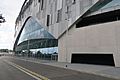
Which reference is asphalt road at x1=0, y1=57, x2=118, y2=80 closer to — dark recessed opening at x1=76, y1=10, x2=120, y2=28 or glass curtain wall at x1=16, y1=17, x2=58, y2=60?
dark recessed opening at x1=76, y1=10, x2=120, y2=28

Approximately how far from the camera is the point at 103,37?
3244 cm

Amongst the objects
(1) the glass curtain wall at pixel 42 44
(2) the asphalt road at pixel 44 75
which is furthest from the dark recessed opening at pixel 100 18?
(2) the asphalt road at pixel 44 75

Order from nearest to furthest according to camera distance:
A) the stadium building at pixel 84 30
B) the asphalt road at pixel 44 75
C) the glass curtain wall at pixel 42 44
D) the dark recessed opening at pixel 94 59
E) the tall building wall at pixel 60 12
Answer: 1. the asphalt road at pixel 44 75
2. the stadium building at pixel 84 30
3. the dark recessed opening at pixel 94 59
4. the tall building wall at pixel 60 12
5. the glass curtain wall at pixel 42 44

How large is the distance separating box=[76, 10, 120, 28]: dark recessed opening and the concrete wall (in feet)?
5.11

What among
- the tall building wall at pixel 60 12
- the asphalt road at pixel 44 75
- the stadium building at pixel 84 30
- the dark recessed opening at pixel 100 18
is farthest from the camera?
the tall building wall at pixel 60 12

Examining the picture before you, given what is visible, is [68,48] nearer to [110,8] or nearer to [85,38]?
[85,38]

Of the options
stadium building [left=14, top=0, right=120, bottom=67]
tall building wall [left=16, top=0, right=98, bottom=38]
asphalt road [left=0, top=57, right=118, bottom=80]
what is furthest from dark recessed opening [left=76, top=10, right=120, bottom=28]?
asphalt road [left=0, top=57, right=118, bottom=80]

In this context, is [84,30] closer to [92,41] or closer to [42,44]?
[92,41]

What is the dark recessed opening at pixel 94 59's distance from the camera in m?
32.2

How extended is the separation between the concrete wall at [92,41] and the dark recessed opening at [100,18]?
5.11 ft

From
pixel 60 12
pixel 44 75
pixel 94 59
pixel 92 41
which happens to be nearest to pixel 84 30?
pixel 92 41

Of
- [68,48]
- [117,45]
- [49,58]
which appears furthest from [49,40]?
[117,45]

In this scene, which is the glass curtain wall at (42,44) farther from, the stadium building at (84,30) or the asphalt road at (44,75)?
the asphalt road at (44,75)

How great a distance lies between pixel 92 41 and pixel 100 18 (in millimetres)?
4414
